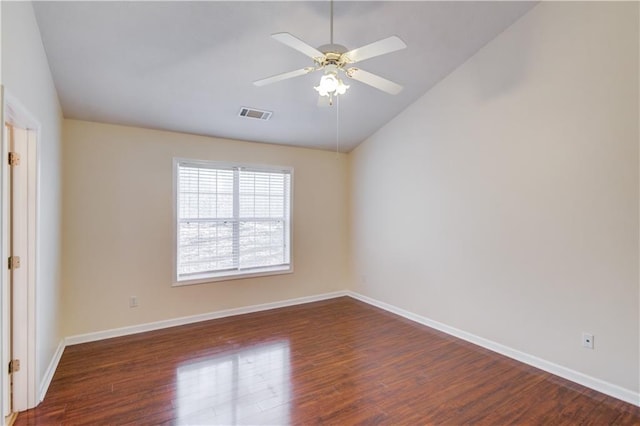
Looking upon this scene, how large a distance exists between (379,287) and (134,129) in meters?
3.78

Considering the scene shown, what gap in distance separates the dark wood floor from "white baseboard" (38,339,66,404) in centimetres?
5

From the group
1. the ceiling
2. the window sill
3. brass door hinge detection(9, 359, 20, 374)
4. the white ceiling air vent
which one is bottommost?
brass door hinge detection(9, 359, 20, 374)

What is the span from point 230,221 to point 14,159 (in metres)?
2.49

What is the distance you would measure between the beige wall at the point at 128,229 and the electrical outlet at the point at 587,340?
137 inches

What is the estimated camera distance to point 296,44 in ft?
6.45

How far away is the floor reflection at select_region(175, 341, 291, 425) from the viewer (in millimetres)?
2326

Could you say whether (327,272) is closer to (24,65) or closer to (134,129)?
(134,129)

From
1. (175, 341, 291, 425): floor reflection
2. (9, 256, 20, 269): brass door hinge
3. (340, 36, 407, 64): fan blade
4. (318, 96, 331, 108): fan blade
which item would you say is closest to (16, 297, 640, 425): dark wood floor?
(175, 341, 291, 425): floor reflection

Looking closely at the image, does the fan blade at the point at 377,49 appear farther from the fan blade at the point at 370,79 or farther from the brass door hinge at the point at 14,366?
the brass door hinge at the point at 14,366

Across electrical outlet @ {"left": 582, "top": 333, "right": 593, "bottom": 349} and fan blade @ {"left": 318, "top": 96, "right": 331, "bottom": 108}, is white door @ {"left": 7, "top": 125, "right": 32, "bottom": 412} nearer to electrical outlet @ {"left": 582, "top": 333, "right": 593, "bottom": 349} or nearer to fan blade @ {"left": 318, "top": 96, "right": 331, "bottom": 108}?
fan blade @ {"left": 318, "top": 96, "right": 331, "bottom": 108}

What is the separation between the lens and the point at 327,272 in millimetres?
5312

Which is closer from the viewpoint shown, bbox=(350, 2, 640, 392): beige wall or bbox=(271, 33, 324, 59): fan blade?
bbox=(271, 33, 324, 59): fan blade

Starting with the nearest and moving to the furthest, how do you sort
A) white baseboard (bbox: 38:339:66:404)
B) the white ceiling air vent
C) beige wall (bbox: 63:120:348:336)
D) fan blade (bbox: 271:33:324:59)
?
fan blade (bbox: 271:33:324:59) < white baseboard (bbox: 38:339:66:404) < beige wall (bbox: 63:120:348:336) < the white ceiling air vent

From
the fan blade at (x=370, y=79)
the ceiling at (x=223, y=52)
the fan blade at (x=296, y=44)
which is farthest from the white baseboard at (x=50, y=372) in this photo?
the fan blade at (x=370, y=79)
